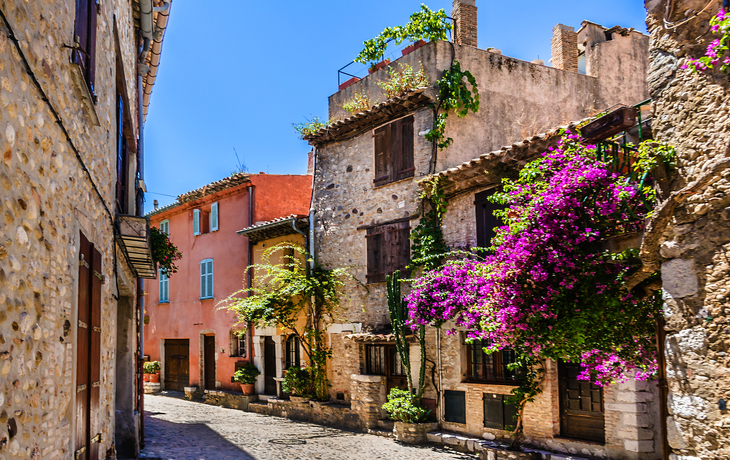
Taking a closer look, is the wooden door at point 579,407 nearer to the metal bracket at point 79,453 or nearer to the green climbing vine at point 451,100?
the green climbing vine at point 451,100

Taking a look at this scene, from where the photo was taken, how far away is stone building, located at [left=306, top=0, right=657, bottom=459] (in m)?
13.2

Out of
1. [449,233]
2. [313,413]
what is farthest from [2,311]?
[313,413]

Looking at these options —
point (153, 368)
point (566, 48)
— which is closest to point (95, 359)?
point (566, 48)

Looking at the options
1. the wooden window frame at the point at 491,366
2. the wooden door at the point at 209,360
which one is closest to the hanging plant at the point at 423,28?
the wooden window frame at the point at 491,366

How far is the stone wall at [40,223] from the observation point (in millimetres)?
3053

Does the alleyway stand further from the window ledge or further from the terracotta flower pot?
the window ledge

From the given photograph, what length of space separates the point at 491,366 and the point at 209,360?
40.7 ft

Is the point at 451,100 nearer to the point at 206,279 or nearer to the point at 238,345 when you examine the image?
the point at 238,345

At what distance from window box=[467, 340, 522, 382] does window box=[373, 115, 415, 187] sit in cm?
428

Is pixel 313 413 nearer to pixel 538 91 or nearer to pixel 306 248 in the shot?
pixel 306 248

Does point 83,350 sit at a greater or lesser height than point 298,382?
greater

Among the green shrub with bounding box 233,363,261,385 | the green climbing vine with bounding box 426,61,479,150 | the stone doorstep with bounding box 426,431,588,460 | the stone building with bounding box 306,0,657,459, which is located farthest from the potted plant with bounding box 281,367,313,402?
the green climbing vine with bounding box 426,61,479,150

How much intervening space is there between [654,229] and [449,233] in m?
7.65

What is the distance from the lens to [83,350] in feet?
16.9
